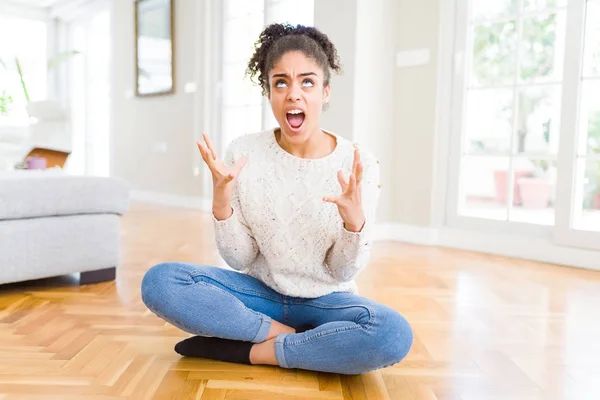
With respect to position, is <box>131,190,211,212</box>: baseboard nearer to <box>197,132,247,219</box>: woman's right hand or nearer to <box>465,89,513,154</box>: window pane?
<box>465,89,513,154</box>: window pane

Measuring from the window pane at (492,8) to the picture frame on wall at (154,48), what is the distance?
295cm

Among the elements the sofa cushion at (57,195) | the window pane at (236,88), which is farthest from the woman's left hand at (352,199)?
the window pane at (236,88)

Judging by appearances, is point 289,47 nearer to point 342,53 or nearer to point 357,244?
point 357,244

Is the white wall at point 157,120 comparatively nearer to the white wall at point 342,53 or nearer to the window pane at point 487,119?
the white wall at point 342,53

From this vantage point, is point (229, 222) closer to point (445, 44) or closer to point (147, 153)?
point (445, 44)

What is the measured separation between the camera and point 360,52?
3283 millimetres

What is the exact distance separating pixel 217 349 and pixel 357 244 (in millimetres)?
430

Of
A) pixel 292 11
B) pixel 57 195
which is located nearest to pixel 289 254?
pixel 57 195

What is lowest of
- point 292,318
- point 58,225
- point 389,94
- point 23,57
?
point 292,318

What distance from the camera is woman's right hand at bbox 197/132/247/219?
1144 mm

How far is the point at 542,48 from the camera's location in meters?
2.91

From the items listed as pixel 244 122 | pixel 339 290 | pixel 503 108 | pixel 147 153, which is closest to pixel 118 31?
pixel 147 153

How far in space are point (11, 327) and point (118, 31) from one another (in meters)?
4.86

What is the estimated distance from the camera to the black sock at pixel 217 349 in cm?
129
